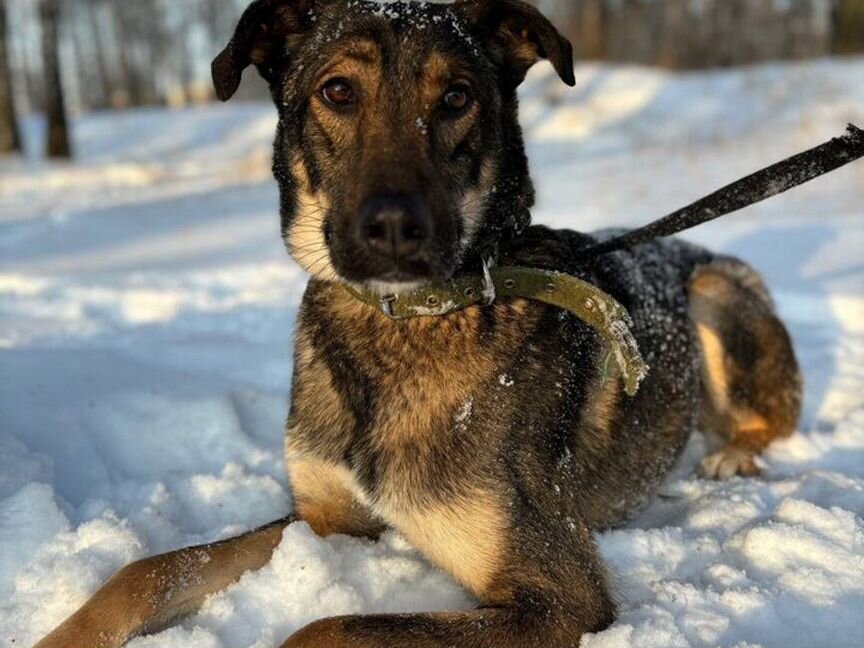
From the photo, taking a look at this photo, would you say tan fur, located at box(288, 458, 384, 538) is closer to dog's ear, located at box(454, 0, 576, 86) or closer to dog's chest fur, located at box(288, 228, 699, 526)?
dog's chest fur, located at box(288, 228, 699, 526)

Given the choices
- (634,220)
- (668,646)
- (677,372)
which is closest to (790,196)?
(634,220)

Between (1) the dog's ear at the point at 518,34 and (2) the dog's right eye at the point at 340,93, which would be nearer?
(2) the dog's right eye at the point at 340,93

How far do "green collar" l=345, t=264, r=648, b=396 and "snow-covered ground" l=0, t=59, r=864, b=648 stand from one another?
83cm

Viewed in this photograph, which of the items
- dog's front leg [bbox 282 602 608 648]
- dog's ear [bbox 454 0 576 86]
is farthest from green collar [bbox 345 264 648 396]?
dog's front leg [bbox 282 602 608 648]

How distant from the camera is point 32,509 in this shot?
321 cm

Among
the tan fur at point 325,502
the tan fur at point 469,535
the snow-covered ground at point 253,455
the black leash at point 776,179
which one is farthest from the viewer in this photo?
the tan fur at point 325,502

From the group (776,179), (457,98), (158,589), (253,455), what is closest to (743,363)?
(776,179)

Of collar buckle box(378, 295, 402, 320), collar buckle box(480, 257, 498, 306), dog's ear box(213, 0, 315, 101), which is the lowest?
collar buckle box(378, 295, 402, 320)

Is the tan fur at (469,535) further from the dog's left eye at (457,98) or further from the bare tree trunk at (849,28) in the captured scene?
the bare tree trunk at (849,28)

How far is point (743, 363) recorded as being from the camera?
4465 millimetres

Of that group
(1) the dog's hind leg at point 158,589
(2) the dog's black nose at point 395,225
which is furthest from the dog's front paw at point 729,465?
(2) the dog's black nose at point 395,225

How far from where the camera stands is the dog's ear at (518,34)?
303 cm

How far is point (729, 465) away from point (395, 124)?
2417 millimetres

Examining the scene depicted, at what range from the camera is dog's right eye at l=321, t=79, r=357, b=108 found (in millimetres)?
2828
